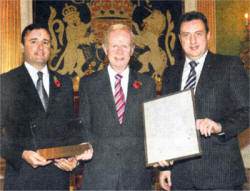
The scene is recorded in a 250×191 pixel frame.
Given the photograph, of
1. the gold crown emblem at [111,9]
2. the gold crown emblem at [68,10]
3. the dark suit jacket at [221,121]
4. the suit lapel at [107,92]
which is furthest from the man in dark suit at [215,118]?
the gold crown emblem at [68,10]

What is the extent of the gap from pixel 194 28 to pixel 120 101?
75cm

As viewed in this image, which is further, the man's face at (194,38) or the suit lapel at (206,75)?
the man's face at (194,38)

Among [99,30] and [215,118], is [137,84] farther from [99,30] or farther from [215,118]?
[99,30]

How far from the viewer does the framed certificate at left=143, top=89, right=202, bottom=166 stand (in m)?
2.06

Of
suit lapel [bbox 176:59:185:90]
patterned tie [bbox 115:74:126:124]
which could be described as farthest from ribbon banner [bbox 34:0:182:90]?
patterned tie [bbox 115:74:126:124]

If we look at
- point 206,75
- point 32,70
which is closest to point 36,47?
point 32,70

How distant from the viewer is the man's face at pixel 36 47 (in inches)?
98.2

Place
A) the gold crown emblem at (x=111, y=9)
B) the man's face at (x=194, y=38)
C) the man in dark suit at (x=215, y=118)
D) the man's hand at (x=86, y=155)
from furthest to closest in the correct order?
the gold crown emblem at (x=111, y=9) → the man's face at (x=194, y=38) → the man's hand at (x=86, y=155) → the man in dark suit at (x=215, y=118)

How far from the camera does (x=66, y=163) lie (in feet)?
7.48

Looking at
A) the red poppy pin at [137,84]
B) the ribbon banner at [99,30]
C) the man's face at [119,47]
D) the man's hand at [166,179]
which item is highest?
the ribbon banner at [99,30]

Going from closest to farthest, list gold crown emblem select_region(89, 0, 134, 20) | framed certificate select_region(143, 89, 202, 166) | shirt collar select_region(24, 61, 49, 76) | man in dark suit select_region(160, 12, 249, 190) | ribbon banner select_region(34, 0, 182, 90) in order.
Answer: framed certificate select_region(143, 89, 202, 166) → man in dark suit select_region(160, 12, 249, 190) → shirt collar select_region(24, 61, 49, 76) → ribbon banner select_region(34, 0, 182, 90) → gold crown emblem select_region(89, 0, 134, 20)

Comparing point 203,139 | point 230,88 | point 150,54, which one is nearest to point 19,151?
point 203,139

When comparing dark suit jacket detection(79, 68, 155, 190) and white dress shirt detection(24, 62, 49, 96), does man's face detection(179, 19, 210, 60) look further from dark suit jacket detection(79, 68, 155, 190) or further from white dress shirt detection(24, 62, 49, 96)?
white dress shirt detection(24, 62, 49, 96)

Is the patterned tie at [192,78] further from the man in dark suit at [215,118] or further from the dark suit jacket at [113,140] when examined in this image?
the dark suit jacket at [113,140]
